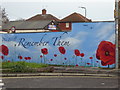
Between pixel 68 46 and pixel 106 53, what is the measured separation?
271cm

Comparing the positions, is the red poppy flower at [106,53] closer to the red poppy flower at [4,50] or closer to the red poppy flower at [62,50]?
the red poppy flower at [62,50]

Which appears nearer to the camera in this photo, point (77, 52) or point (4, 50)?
point (77, 52)

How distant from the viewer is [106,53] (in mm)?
12656

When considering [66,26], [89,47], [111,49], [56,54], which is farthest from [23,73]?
[66,26]

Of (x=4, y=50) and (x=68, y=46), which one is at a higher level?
(x=68, y=46)

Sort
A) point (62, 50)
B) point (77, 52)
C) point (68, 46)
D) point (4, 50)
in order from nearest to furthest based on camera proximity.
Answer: point (77, 52), point (68, 46), point (62, 50), point (4, 50)

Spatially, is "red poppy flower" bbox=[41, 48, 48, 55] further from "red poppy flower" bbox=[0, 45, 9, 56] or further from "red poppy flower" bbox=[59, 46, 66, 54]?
"red poppy flower" bbox=[0, 45, 9, 56]

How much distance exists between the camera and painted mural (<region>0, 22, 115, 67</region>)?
12.7 meters

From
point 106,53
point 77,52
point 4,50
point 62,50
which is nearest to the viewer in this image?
point 106,53

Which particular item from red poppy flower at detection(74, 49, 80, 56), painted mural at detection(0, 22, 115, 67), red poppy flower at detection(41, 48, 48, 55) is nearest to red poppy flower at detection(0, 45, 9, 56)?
painted mural at detection(0, 22, 115, 67)

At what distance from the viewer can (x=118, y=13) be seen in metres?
11.9

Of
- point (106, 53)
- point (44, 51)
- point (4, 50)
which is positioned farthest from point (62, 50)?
point (4, 50)

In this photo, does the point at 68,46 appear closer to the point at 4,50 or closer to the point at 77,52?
the point at 77,52

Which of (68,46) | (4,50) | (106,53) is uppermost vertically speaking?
(68,46)
